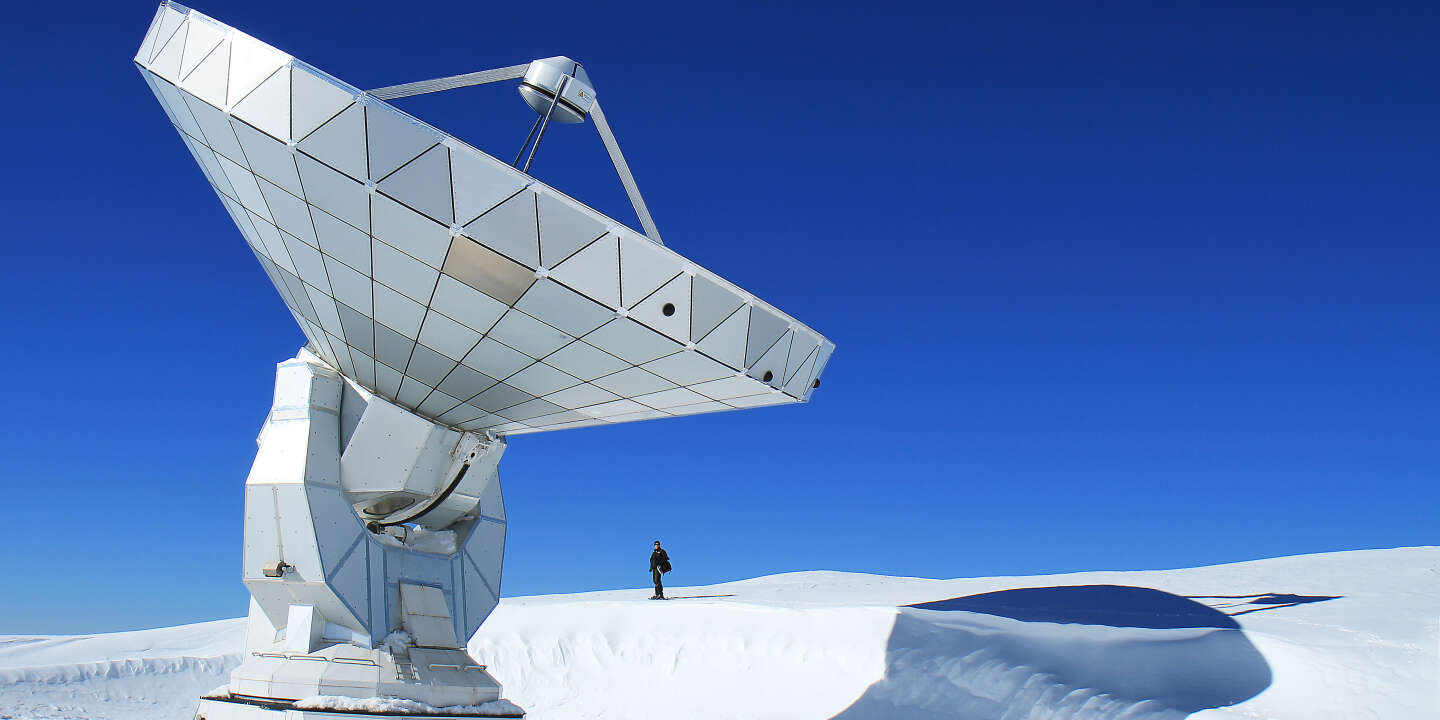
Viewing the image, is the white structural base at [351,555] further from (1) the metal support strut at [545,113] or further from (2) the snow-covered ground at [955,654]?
(2) the snow-covered ground at [955,654]

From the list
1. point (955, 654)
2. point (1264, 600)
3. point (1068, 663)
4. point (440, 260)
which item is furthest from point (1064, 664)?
point (440, 260)

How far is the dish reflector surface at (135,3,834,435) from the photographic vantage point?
9.59 meters

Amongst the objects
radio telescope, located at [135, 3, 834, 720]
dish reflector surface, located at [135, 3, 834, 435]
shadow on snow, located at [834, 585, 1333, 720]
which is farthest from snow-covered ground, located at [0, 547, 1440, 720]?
dish reflector surface, located at [135, 3, 834, 435]

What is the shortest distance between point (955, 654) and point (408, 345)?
41.8 feet

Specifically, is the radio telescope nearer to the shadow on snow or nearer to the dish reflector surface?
the dish reflector surface

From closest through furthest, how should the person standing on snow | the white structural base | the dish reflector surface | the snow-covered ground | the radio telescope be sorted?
1. the dish reflector surface
2. the radio telescope
3. the white structural base
4. the snow-covered ground
5. the person standing on snow

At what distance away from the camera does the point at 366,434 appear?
13383mm

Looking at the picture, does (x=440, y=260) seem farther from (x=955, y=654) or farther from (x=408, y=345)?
(x=955, y=654)

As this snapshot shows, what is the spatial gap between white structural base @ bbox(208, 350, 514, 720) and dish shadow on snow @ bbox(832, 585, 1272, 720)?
866 cm

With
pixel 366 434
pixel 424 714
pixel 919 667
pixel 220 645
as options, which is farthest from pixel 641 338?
pixel 220 645

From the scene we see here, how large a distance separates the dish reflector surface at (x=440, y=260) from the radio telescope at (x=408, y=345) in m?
0.03

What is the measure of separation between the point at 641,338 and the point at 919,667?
1172 cm

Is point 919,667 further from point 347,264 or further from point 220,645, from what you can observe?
point 220,645

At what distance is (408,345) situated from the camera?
12.4 m
